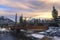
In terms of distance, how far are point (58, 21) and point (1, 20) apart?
17237 millimetres

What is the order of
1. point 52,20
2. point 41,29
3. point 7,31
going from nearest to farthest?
point 41,29
point 7,31
point 52,20

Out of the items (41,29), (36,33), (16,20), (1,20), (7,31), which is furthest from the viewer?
(1,20)

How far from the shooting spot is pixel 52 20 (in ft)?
142

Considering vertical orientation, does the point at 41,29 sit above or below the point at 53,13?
below

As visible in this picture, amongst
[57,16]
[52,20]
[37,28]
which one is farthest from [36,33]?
[57,16]

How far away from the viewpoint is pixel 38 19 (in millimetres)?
39500

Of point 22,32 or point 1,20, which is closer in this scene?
point 22,32

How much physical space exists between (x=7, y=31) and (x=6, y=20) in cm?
1034

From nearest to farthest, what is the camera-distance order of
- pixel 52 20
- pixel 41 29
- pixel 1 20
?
1. pixel 41 29
2. pixel 52 20
3. pixel 1 20

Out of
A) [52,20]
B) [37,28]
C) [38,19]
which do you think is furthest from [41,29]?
[52,20]

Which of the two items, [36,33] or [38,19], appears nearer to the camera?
[36,33]

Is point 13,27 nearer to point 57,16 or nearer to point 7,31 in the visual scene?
point 7,31

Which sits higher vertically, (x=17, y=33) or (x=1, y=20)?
(x=1, y=20)

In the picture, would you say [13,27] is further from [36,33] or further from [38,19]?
[38,19]
